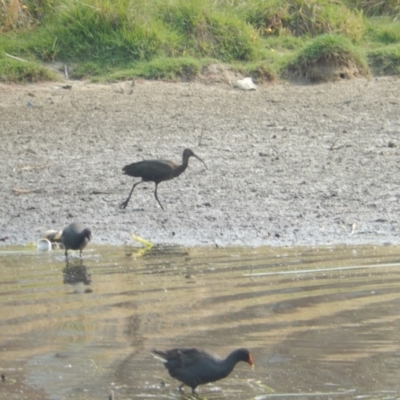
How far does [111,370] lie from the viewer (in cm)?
570

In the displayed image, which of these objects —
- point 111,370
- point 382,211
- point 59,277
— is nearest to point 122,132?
point 382,211

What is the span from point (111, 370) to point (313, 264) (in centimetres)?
266

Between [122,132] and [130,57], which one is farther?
[130,57]

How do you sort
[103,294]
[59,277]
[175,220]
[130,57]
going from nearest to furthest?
[103,294]
[59,277]
[175,220]
[130,57]

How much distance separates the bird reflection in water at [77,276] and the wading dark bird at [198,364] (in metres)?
1.93

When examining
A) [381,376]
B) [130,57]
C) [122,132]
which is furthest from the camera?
[130,57]

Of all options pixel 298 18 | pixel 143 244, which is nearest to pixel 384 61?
pixel 298 18

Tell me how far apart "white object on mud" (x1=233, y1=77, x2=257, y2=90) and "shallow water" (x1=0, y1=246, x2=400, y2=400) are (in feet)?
18.9

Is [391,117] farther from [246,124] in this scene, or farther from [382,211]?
[382,211]

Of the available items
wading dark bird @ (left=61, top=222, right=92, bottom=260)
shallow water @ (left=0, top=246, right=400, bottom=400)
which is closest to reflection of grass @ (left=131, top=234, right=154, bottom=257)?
shallow water @ (left=0, top=246, right=400, bottom=400)

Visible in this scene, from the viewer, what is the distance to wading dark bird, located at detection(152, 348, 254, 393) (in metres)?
5.41

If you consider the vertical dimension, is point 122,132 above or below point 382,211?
below

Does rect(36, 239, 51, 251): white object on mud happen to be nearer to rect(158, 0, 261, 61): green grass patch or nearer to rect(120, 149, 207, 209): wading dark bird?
rect(120, 149, 207, 209): wading dark bird

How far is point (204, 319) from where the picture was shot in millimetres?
6625
